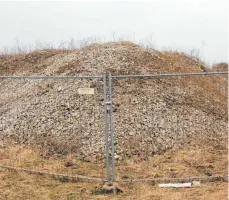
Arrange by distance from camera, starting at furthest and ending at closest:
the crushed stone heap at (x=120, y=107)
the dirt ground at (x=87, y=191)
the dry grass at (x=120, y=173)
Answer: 1. the crushed stone heap at (x=120, y=107)
2. the dry grass at (x=120, y=173)
3. the dirt ground at (x=87, y=191)

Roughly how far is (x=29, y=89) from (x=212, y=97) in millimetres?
6124

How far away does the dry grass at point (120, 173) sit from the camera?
6742 mm

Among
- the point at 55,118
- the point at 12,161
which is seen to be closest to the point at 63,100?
the point at 55,118

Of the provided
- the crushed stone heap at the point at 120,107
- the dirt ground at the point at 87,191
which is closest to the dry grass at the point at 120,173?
the dirt ground at the point at 87,191

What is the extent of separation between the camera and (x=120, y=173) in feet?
26.2

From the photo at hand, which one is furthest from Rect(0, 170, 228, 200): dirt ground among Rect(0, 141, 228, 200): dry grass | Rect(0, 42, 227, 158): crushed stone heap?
Rect(0, 42, 227, 158): crushed stone heap

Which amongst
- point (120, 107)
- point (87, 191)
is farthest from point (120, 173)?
point (120, 107)

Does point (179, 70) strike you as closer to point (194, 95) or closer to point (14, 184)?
point (194, 95)

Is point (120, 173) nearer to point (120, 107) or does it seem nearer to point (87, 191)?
point (87, 191)

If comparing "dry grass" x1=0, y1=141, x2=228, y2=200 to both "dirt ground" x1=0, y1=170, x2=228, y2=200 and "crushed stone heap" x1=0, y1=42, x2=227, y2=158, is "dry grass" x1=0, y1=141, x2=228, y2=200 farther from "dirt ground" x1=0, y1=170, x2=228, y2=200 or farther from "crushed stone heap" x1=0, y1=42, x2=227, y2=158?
"crushed stone heap" x1=0, y1=42, x2=227, y2=158

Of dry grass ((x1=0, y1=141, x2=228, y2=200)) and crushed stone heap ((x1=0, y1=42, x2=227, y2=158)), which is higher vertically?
crushed stone heap ((x1=0, y1=42, x2=227, y2=158))

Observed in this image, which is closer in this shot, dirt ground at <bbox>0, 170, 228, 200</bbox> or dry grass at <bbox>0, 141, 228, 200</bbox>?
dirt ground at <bbox>0, 170, 228, 200</bbox>

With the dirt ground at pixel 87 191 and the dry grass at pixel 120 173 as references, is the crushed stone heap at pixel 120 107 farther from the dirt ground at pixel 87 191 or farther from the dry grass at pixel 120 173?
the dirt ground at pixel 87 191

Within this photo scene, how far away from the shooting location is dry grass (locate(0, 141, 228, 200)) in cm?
674
